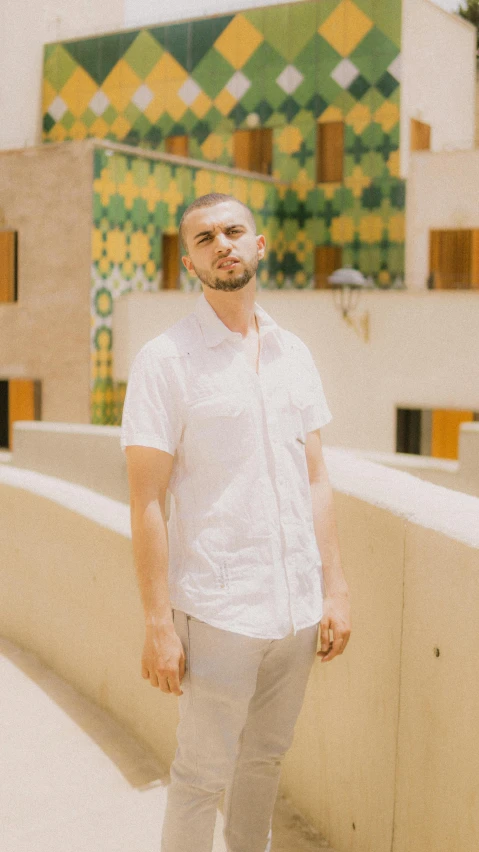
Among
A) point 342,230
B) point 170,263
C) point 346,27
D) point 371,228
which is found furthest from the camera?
point 342,230

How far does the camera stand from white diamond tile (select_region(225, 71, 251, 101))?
22.7 meters

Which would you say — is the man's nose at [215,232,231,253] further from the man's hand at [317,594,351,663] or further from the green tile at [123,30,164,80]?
the green tile at [123,30,164,80]

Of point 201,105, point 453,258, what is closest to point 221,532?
point 453,258

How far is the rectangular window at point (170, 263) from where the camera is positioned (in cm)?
2014

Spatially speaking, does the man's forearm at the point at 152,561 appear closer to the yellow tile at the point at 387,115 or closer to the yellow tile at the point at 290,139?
the yellow tile at the point at 387,115

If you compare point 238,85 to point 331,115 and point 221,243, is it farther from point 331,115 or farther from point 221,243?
point 221,243

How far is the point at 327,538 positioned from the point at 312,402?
37 cm

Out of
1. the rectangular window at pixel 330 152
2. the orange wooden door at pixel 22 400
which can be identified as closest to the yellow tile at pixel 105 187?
the orange wooden door at pixel 22 400

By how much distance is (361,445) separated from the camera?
1656cm

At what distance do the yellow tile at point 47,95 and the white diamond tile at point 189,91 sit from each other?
3603 millimetres

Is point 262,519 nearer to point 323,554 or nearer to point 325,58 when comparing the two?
point 323,554

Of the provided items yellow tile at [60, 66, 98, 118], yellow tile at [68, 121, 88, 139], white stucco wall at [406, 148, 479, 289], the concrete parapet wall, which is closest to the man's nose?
the concrete parapet wall

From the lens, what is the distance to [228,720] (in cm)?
256

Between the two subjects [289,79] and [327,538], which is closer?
[327,538]
